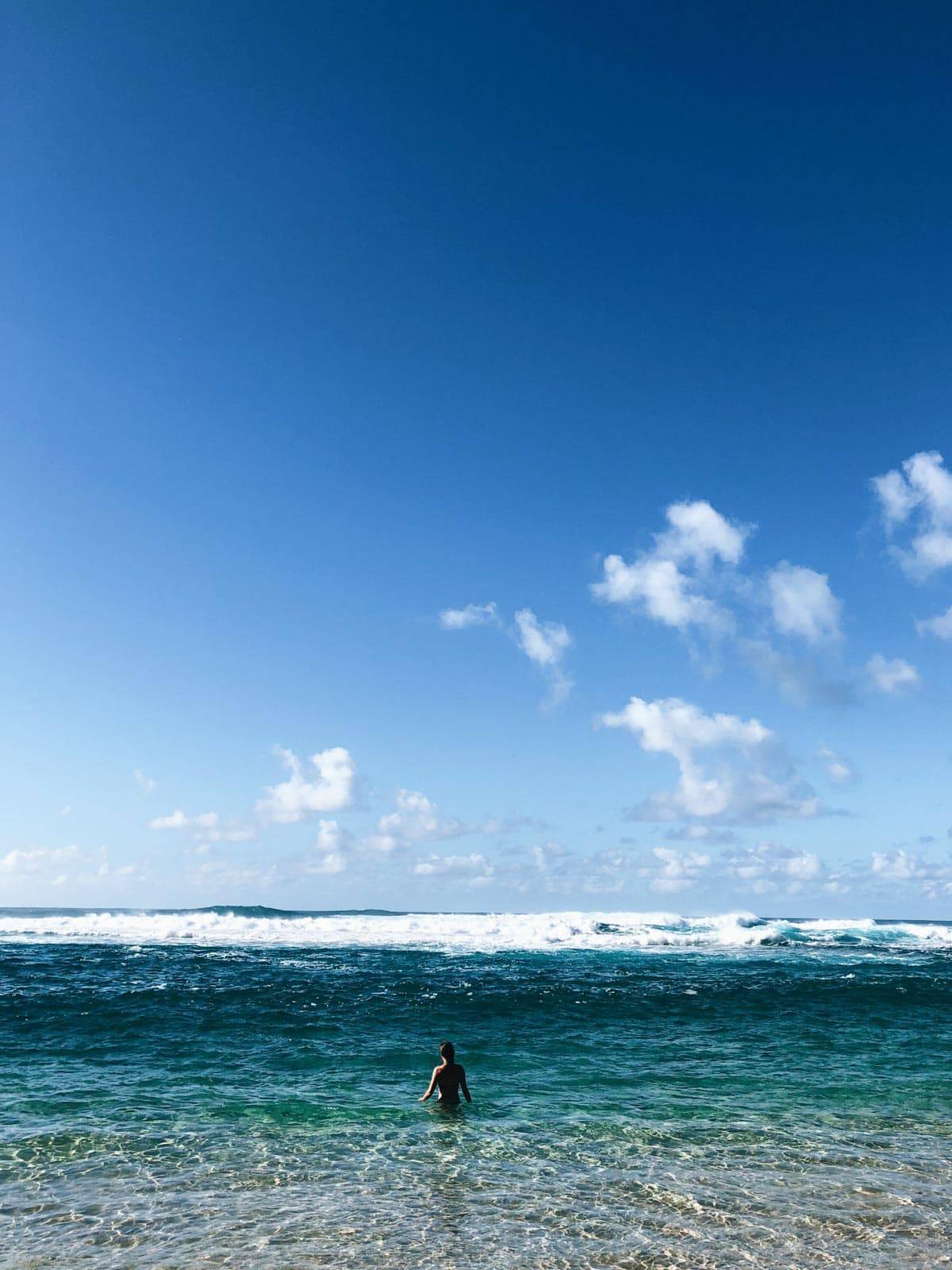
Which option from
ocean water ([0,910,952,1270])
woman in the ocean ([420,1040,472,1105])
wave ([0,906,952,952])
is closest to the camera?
ocean water ([0,910,952,1270])

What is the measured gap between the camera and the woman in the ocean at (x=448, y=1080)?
55.0 ft

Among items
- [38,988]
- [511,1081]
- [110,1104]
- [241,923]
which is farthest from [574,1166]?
[241,923]

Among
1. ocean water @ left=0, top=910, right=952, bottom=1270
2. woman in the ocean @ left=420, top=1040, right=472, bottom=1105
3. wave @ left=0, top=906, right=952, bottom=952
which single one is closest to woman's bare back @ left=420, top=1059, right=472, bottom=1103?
woman in the ocean @ left=420, top=1040, right=472, bottom=1105

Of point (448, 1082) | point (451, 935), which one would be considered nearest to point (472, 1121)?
point (448, 1082)

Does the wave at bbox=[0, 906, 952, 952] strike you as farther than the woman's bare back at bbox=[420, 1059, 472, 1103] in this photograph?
Yes

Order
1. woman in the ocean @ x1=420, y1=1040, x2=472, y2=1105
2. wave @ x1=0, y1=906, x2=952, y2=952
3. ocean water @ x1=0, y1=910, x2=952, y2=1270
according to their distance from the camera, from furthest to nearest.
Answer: wave @ x1=0, y1=906, x2=952, y2=952 → woman in the ocean @ x1=420, y1=1040, x2=472, y2=1105 → ocean water @ x1=0, y1=910, x2=952, y2=1270

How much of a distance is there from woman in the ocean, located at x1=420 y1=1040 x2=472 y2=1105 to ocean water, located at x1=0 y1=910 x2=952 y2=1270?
0.29 metres

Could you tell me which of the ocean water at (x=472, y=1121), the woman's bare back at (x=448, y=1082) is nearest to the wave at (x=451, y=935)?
the ocean water at (x=472, y=1121)

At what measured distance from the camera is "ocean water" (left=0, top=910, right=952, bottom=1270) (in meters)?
10.4

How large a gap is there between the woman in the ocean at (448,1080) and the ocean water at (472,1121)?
29cm

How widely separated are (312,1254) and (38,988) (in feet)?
87.6

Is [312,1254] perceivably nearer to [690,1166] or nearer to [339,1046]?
[690,1166]

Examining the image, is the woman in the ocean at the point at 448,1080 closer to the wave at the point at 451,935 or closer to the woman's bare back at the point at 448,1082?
the woman's bare back at the point at 448,1082

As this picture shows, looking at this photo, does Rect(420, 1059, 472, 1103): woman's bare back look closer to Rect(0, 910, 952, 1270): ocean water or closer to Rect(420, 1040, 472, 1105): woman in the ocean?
Rect(420, 1040, 472, 1105): woman in the ocean
